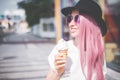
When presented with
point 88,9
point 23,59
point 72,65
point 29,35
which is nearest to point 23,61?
point 23,59

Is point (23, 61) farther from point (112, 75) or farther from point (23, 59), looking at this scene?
point (112, 75)

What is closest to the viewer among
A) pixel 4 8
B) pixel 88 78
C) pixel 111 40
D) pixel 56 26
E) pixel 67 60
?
pixel 67 60

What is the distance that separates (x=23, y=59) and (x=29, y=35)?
214mm

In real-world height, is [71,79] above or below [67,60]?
below

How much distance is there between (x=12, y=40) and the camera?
2.30 metres

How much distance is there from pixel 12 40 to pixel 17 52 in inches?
4.3

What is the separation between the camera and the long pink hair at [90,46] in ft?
5.41

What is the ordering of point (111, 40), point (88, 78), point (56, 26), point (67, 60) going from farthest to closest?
point (111, 40) → point (56, 26) → point (88, 78) → point (67, 60)

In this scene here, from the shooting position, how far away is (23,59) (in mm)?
2320

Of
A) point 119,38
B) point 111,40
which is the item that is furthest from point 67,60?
point 119,38

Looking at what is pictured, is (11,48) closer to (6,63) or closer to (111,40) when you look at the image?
(6,63)

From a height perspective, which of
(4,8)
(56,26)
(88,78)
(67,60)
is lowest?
(88,78)

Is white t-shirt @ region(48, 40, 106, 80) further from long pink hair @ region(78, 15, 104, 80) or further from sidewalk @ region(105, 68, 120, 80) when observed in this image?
Result: sidewalk @ region(105, 68, 120, 80)

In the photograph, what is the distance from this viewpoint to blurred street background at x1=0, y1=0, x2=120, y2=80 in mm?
2217
